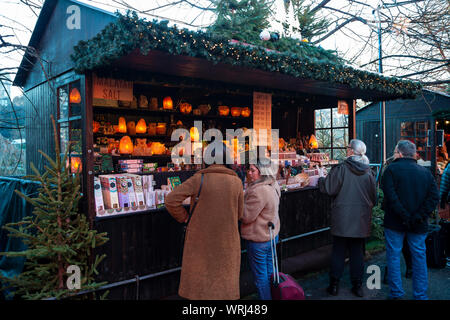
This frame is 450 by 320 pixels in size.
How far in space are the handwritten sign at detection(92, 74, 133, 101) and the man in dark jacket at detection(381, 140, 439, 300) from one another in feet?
12.5

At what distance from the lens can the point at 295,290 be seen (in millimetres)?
3658

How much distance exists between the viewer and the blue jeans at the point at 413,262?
166 inches

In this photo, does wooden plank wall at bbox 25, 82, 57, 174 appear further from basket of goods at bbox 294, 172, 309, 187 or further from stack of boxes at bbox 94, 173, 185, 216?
basket of goods at bbox 294, 172, 309, 187

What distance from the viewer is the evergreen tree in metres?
5.27

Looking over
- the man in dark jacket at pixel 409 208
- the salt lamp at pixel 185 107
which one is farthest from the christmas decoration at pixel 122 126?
the man in dark jacket at pixel 409 208

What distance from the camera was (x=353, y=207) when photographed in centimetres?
449

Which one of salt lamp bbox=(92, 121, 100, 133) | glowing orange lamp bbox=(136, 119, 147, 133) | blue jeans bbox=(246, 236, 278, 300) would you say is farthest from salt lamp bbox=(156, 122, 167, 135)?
blue jeans bbox=(246, 236, 278, 300)

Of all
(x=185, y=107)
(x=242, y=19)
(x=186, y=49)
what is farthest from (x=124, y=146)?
(x=186, y=49)

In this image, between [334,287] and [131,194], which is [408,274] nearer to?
[334,287]

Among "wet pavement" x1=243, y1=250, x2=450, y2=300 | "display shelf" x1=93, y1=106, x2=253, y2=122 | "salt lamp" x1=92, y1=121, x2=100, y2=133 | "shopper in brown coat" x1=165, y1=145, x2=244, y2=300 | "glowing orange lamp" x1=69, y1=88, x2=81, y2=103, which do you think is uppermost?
"display shelf" x1=93, y1=106, x2=253, y2=122

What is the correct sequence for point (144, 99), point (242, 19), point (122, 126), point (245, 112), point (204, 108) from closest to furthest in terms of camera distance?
point (242, 19)
point (122, 126)
point (144, 99)
point (204, 108)
point (245, 112)

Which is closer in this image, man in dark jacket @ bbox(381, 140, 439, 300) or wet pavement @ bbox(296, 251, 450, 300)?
Result: man in dark jacket @ bbox(381, 140, 439, 300)

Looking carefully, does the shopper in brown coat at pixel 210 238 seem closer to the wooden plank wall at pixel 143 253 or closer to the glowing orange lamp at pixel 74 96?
the wooden plank wall at pixel 143 253

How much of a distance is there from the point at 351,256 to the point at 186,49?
340 centimetres
